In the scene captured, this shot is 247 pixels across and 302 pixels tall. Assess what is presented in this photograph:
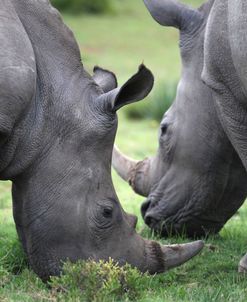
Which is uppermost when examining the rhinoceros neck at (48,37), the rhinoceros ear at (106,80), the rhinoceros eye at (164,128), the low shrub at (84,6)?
the rhinoceros neck at (48,37)

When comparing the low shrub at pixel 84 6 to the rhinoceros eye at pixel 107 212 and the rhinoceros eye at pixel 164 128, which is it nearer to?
the rhinoceros eye at pixel 164 128

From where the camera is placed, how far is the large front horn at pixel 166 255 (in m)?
5.77

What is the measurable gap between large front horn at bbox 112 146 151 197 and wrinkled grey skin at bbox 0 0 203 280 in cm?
185

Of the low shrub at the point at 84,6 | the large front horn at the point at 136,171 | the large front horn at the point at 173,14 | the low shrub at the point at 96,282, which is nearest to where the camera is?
the low shrub at the point at 96,282

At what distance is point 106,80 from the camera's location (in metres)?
5.96

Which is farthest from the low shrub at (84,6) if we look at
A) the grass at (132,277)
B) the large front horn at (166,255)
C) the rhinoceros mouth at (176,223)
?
the large front horn at (166,255)

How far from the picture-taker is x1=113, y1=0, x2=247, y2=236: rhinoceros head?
677 cm

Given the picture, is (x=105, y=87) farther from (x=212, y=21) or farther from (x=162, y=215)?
(x=162, y=215)

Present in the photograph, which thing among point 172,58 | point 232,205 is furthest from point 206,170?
point 172,58

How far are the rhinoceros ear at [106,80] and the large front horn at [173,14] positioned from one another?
1.16 metres

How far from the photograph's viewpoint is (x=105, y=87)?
5910 millimetres

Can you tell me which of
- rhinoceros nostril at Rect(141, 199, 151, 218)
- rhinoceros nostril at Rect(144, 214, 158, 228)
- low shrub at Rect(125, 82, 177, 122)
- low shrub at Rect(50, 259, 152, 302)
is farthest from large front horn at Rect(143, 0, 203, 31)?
low shrub at Rect(125, 82, 177, 122)

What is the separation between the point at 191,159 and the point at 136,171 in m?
0.86

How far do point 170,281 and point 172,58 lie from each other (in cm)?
1558
